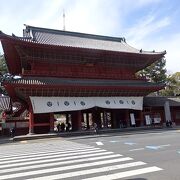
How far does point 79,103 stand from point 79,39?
38.7 feet

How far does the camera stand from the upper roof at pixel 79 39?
37.1 metres

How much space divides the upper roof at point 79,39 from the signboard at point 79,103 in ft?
22.4

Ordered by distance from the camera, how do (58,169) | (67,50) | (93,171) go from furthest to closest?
(67,50) < (58,169) < (93,171)

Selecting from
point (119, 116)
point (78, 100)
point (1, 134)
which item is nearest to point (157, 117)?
point (119, 116)

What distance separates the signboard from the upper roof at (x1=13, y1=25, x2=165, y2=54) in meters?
6.83

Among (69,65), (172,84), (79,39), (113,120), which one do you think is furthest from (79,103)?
(172,84)

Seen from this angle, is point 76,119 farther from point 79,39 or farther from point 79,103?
point 79,39

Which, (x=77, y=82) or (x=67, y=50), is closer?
(x=77, y=82)

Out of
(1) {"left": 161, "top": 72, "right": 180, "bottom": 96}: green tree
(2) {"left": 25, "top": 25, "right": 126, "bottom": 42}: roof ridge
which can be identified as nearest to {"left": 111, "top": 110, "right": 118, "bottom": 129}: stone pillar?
(2) {"left": 25, "top": 25, "right": 126, "bottom": 42}: roof ridge

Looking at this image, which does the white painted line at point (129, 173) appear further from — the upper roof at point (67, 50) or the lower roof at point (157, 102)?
the lower roof at point (157, 102)

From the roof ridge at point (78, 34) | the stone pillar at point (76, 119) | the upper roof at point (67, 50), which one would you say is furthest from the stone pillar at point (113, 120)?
the roof ridge at point (78, 34)

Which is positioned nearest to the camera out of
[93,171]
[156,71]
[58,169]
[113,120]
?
[93,171]

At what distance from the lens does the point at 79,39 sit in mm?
40812

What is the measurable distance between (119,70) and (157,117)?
8774 millimetres
